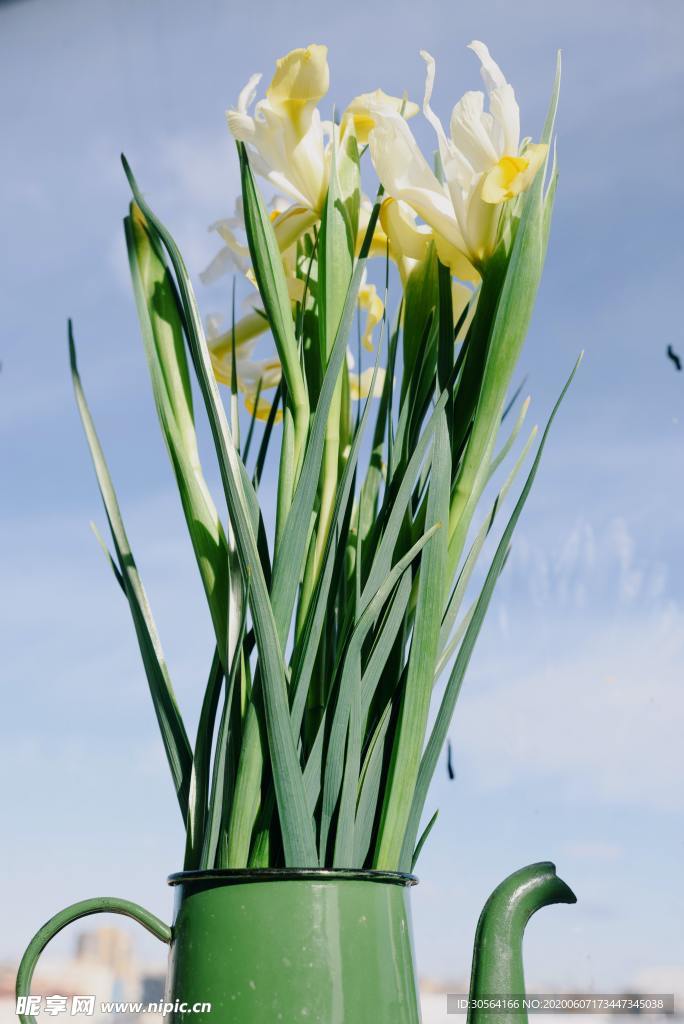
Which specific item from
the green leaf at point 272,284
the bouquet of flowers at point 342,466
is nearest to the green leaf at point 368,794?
the bouquet of flowers at point 342,466

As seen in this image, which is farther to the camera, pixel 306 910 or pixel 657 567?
pixel 657 567

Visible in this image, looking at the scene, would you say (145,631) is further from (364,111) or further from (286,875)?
(364,111)

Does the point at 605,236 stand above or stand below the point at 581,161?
above

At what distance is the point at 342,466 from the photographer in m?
0.40

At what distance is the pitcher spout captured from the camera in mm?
338

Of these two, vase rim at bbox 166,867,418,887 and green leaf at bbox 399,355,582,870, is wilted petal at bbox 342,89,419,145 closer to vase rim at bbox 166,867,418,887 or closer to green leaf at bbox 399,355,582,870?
green leaf at bbox 399,355,582,870

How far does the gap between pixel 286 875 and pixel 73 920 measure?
94 mm

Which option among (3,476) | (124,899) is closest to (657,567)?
(3,476)

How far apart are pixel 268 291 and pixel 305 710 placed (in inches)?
6.8

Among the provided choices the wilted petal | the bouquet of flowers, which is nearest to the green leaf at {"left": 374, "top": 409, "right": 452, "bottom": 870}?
the bouquet of flowers

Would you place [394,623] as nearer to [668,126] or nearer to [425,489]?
[425,489]

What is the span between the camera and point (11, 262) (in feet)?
6.02

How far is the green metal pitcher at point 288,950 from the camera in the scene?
0.97 ft

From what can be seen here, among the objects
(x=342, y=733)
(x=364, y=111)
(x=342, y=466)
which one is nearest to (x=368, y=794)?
(x=342, y=733)
